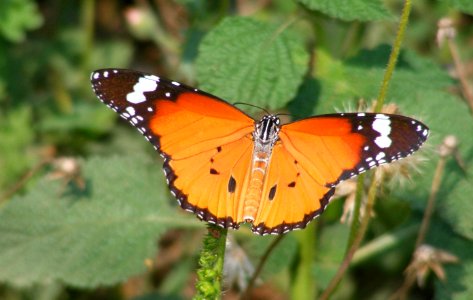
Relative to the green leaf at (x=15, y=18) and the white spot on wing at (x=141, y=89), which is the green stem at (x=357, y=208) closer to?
the white spot on wing at (x=141, y=89)

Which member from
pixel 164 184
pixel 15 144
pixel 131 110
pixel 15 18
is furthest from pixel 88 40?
pixel 131 110

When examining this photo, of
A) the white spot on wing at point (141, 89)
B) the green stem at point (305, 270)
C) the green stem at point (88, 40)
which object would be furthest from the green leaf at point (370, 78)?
the green stem at point (88, 40)

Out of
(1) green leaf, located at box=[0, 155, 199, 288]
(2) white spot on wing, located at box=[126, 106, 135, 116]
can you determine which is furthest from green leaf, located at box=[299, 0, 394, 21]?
(1) green leaf, located at box=[0, 155, 199, 288]

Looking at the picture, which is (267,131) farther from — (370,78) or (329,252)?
(329,252)

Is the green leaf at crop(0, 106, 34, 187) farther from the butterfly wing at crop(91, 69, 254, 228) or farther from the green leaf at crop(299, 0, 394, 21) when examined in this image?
the green leaf at crop(299, 0, 394, 21)

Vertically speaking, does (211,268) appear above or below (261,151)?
below


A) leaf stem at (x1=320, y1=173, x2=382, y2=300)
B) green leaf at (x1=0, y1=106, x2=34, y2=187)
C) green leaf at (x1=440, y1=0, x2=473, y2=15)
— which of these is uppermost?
green leaf at (x1=0, y1=106, x2=34, y2=187)

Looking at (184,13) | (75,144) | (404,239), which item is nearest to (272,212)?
(404,239)

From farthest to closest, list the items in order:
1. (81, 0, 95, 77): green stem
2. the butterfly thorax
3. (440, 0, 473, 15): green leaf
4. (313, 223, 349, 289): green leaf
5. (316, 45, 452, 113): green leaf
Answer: (81, 0, 95, 77): green stem → (313, 223, 349, 289): green leaf → (316, 45, 452, 113): green leaf → (440, 0, 473, 15): green leaf → the butterfly thorax
